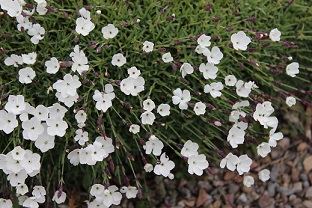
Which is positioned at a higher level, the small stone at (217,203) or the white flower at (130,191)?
the white flower at (130,191)

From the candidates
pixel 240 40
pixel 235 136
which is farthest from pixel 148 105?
pixel 240 40

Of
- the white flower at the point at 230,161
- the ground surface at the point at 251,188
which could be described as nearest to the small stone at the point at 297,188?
the ground surface at the point at 251,188

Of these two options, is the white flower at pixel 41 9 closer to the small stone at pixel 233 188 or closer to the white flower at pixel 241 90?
the white flower at pixel 241 90

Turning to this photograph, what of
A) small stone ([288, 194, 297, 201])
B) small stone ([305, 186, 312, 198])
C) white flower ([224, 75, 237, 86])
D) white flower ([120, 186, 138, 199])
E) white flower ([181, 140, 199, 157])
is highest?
white flower ([224, 75, 237, 86])

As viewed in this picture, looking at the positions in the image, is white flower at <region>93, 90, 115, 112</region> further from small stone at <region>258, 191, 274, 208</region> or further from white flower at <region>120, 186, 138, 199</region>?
small stone at <region>258, 191, 274, 208</region>

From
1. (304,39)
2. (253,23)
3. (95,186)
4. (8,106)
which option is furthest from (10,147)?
(304,39)

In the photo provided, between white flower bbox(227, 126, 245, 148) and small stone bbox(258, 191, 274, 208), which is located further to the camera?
small stone bbox(258, 191, 274, 208)

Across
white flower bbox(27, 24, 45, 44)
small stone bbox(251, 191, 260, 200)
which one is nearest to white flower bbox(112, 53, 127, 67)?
white flower bbox(27, 24, 45, 44)

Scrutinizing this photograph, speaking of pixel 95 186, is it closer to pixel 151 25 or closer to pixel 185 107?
pixel 185 107
